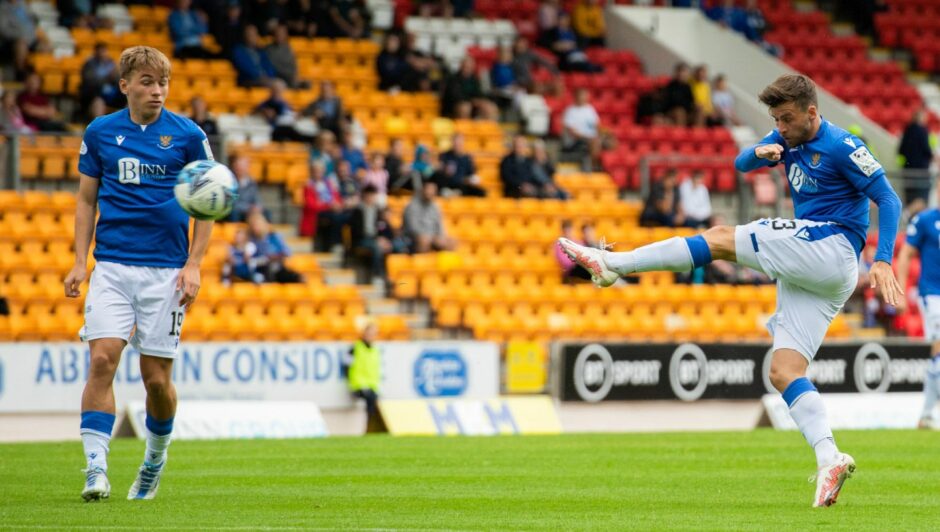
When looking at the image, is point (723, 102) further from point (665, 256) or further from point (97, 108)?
point (665, 256)

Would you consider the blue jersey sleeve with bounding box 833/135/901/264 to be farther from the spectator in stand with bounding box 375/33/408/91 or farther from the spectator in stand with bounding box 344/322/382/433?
the spectator in stand with bounding box 375/33/408/91

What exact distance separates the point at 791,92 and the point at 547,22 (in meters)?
20.4

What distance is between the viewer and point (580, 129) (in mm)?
25891

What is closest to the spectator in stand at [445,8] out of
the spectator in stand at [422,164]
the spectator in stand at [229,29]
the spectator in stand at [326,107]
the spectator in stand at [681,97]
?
the spectator in stand at [681,97]

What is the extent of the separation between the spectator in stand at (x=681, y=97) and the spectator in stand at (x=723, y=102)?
27.5 inches

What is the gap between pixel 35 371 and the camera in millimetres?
17422

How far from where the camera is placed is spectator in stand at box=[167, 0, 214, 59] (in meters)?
23.8

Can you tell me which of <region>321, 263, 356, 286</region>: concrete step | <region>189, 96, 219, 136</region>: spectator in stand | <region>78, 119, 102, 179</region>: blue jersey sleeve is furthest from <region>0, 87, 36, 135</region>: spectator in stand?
<region>78, 119, 102, 179</region>: blue jersey sleeve

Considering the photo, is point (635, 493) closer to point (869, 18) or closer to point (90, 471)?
point (90, 471)

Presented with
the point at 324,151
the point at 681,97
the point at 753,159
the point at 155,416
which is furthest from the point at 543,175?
the point at 155,416

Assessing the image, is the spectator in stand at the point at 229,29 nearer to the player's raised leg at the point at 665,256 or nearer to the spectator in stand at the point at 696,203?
the spectator in stand at the point at 696,203

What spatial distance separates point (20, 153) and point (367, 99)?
6.25 metres

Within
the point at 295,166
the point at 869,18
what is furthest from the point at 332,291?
the point at 869,18

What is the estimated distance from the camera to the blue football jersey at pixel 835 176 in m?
8.57
